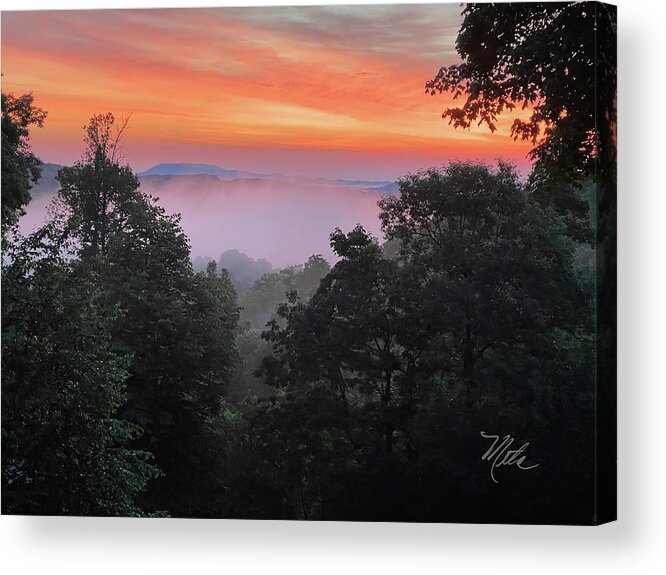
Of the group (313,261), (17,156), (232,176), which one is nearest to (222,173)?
(232,176)

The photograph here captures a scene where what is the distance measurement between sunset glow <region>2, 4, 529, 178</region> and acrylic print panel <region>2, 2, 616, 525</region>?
0.06 ft

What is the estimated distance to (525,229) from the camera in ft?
33.5

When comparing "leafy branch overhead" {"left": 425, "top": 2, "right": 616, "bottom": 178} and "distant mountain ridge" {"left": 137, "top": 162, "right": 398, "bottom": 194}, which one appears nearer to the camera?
"leafy branch overhead" {"left": 425, "top": 2, "right": 616, "bottom": 178}

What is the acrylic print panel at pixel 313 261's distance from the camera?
9.98 metres

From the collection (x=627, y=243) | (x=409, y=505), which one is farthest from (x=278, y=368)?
(x=627, y=243)
